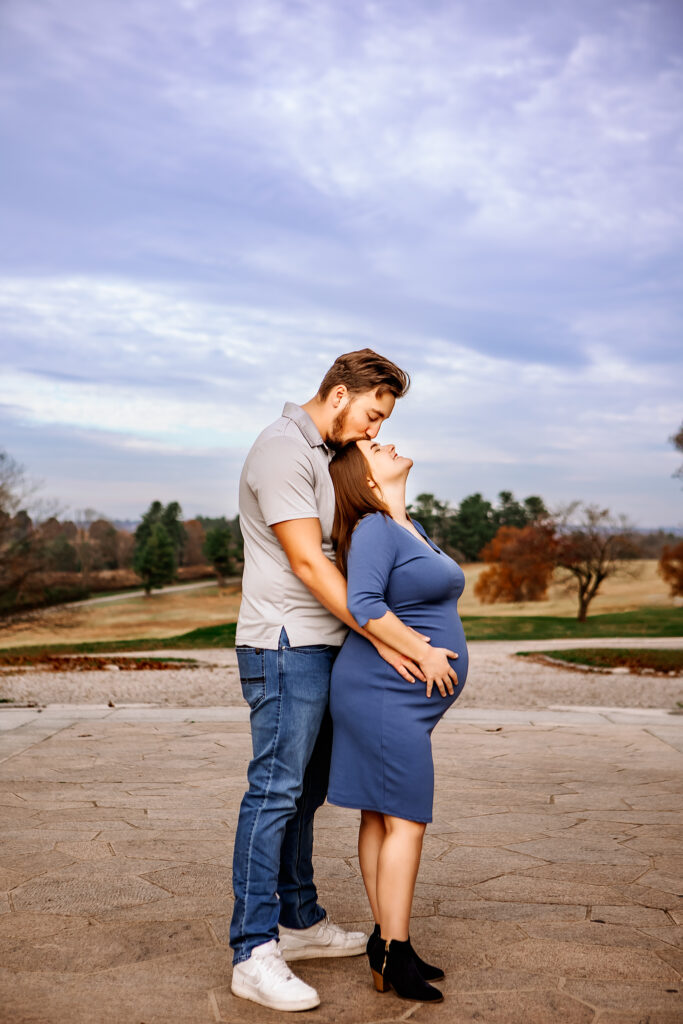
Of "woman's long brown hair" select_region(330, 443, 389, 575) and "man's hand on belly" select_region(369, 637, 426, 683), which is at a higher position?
"woman's long brown hair" select_region(330, 443, 389, 575)

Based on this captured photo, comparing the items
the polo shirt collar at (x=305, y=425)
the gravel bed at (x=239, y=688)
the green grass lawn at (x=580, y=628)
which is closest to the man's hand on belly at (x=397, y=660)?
the polo shirt collar at (x=305, y=425)

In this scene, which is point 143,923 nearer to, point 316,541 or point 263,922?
point 263,922

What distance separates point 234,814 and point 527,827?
61.3 inches

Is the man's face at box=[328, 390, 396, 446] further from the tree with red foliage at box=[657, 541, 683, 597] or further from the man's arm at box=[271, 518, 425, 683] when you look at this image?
the tree with red foliage at box=[657, 541, 683, 597]

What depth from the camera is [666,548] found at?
3831 centimetres

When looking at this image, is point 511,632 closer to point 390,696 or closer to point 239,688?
point 239,688

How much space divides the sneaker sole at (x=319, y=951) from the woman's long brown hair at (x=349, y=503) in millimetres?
1306

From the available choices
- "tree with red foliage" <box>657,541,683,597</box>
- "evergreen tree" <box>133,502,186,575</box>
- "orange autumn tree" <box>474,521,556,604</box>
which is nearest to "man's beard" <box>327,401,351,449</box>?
"orange autumn tree" <box>474,521,556,604</box>

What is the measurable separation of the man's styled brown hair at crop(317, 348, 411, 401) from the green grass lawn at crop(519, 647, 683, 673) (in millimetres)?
12749

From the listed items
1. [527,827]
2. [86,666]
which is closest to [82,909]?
[527,827]

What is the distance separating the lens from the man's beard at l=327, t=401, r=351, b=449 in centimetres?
290

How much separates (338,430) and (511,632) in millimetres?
24857

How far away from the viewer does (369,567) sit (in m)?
2.72

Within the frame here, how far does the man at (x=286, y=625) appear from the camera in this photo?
2734 millimetres
